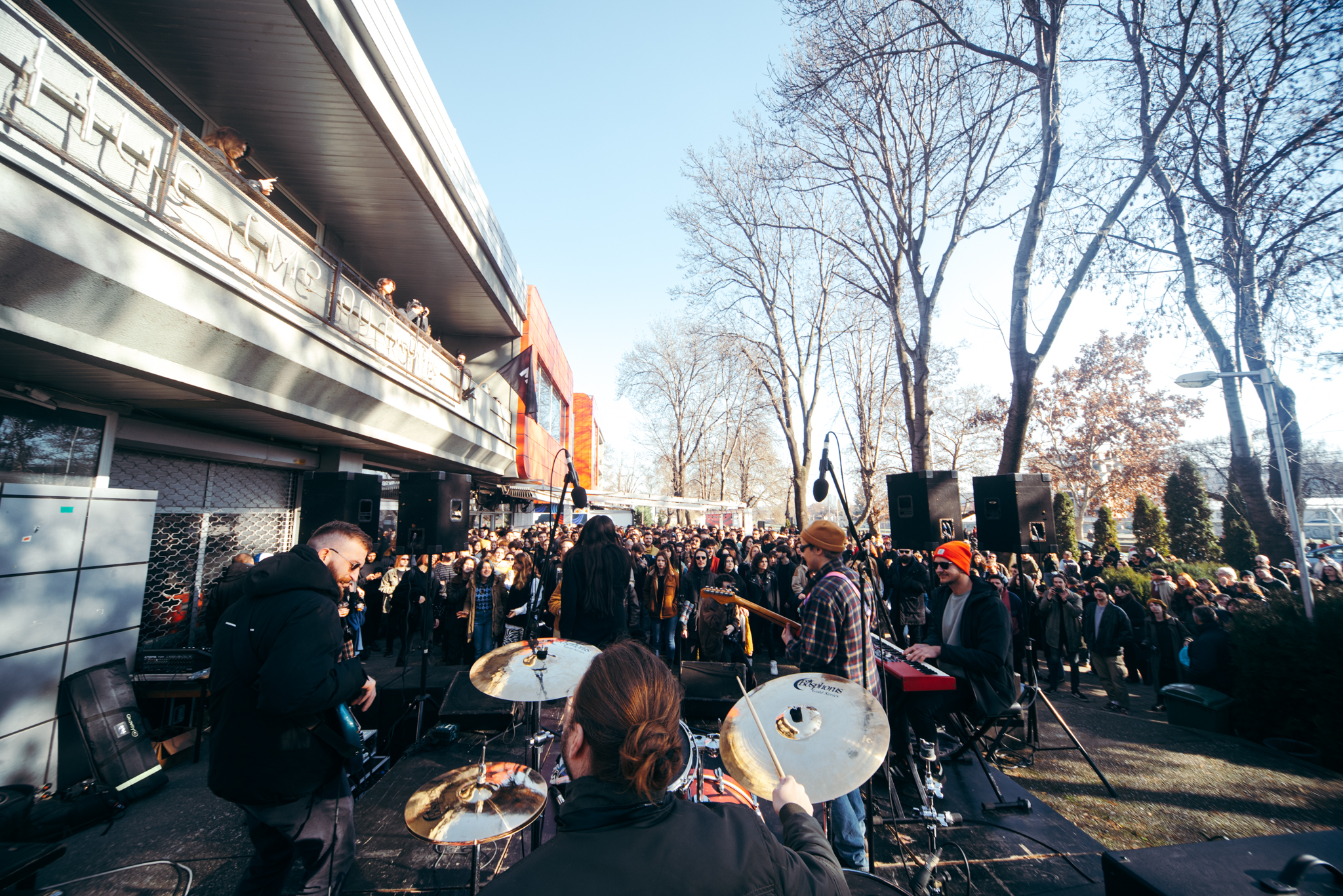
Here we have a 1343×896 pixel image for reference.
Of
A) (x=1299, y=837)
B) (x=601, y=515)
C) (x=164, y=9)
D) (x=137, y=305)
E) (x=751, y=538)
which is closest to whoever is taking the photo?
(x=1299, y=837)

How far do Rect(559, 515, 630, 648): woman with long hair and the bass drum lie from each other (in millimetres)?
3101

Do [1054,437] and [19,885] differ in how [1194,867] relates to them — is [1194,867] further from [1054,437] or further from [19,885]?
[1054,437]

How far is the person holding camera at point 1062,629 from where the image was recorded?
8148 mm

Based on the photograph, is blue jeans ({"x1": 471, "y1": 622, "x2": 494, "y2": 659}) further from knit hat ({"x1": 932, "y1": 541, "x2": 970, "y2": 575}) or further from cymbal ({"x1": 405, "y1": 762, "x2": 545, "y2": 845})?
knit hat ({"x1": 932, "y1": 541, "x2": 970, "y2": 575})

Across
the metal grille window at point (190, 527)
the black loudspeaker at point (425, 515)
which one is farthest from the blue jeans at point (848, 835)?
the metal grille window at point (190, 527)

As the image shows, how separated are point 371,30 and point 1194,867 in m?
9.65

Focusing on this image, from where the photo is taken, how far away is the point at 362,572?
1027 centimetres

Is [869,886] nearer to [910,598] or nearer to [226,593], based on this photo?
[226,593]

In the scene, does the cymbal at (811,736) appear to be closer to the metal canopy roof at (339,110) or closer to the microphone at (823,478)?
the microphone at (823,478)

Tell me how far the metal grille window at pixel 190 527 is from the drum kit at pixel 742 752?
262 inches

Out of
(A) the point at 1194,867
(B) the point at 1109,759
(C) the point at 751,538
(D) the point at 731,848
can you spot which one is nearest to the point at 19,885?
(D) the point at 731,848

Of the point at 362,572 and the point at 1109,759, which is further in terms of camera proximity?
the point at 362,572

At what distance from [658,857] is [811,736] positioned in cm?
129

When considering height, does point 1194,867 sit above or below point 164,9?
below
